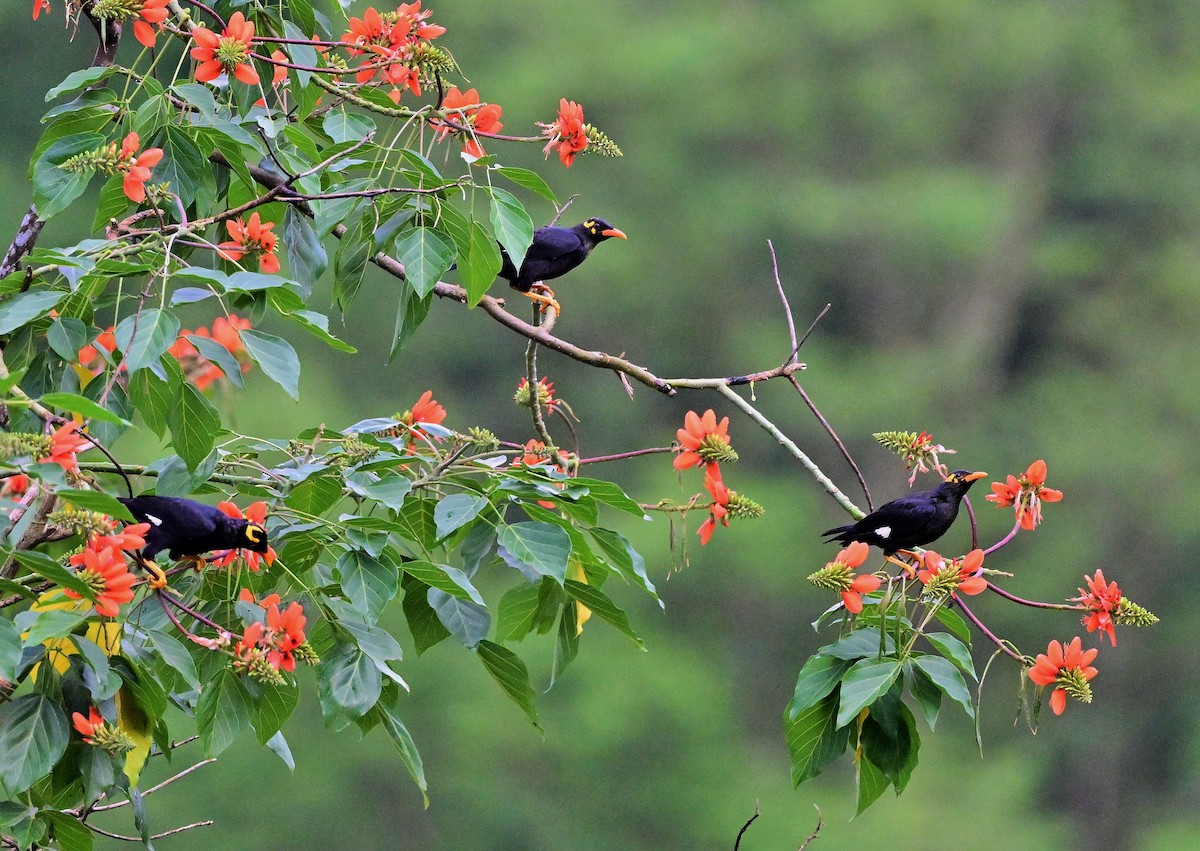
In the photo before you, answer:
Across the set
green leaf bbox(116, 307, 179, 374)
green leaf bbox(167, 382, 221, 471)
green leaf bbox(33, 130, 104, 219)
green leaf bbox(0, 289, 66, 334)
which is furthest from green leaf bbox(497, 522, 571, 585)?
green leaf bbox(33, 130, 104, 219)

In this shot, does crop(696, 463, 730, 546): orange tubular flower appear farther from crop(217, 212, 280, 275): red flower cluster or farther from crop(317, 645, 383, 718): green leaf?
crop(217, 212, 280, 275): red flower cluster

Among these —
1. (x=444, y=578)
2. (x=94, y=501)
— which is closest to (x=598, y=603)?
(x=444, y=578)

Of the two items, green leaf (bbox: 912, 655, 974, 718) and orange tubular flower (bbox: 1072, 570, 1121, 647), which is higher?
green leaf (bbox: 912, 655, 974, 718)

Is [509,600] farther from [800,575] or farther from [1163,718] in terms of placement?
[1163,718]

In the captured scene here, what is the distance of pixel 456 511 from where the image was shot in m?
2.09

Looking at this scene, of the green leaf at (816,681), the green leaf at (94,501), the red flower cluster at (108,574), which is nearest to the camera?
the green leaf at (94,501)

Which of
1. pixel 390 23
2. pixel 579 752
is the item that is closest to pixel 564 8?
pixel 579 752

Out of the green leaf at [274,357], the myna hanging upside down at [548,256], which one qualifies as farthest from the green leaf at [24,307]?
the myna hanging upside down at [548,256]

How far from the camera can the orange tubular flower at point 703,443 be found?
2059mm

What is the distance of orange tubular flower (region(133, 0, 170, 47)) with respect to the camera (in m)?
2.09

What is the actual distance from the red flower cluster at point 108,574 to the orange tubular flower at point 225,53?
77 cm

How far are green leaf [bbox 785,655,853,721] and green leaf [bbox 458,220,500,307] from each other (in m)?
0.68

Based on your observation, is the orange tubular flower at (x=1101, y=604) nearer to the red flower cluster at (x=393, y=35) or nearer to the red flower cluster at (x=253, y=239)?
the red flower cluster at (x=393, y=35)

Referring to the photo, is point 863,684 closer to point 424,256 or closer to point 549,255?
point 424,256
